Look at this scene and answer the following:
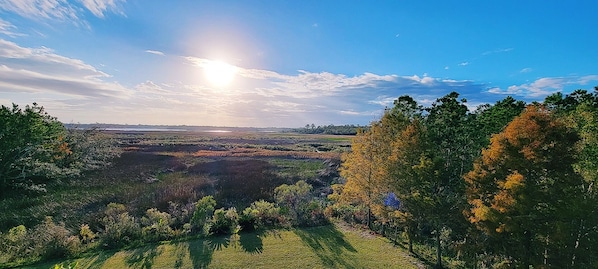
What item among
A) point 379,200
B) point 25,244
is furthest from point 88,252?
point 379,200

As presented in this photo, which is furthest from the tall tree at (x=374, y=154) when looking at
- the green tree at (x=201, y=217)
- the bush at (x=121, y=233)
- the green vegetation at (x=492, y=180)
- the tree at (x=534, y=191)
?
the bush at (x=121, y=233)

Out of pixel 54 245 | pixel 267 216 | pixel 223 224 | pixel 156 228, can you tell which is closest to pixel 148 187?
pixel 156 228

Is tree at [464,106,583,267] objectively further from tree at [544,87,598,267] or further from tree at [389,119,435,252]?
tree at [389,119,435,252]

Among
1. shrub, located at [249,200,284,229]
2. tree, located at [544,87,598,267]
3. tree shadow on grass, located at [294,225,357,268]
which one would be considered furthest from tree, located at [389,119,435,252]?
shrub, located at [249,200,284,229]

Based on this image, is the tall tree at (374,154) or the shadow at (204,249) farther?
the tall tree at (374,154)

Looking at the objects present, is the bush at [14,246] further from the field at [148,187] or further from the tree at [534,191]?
the tree at [534,191]

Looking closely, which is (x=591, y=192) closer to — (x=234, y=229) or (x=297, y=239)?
(x=297, y=239)

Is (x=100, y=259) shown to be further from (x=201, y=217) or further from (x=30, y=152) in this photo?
(x=30, y=152)

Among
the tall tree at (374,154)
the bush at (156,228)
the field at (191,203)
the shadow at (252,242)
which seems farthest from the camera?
the tall tree at (374,154)
